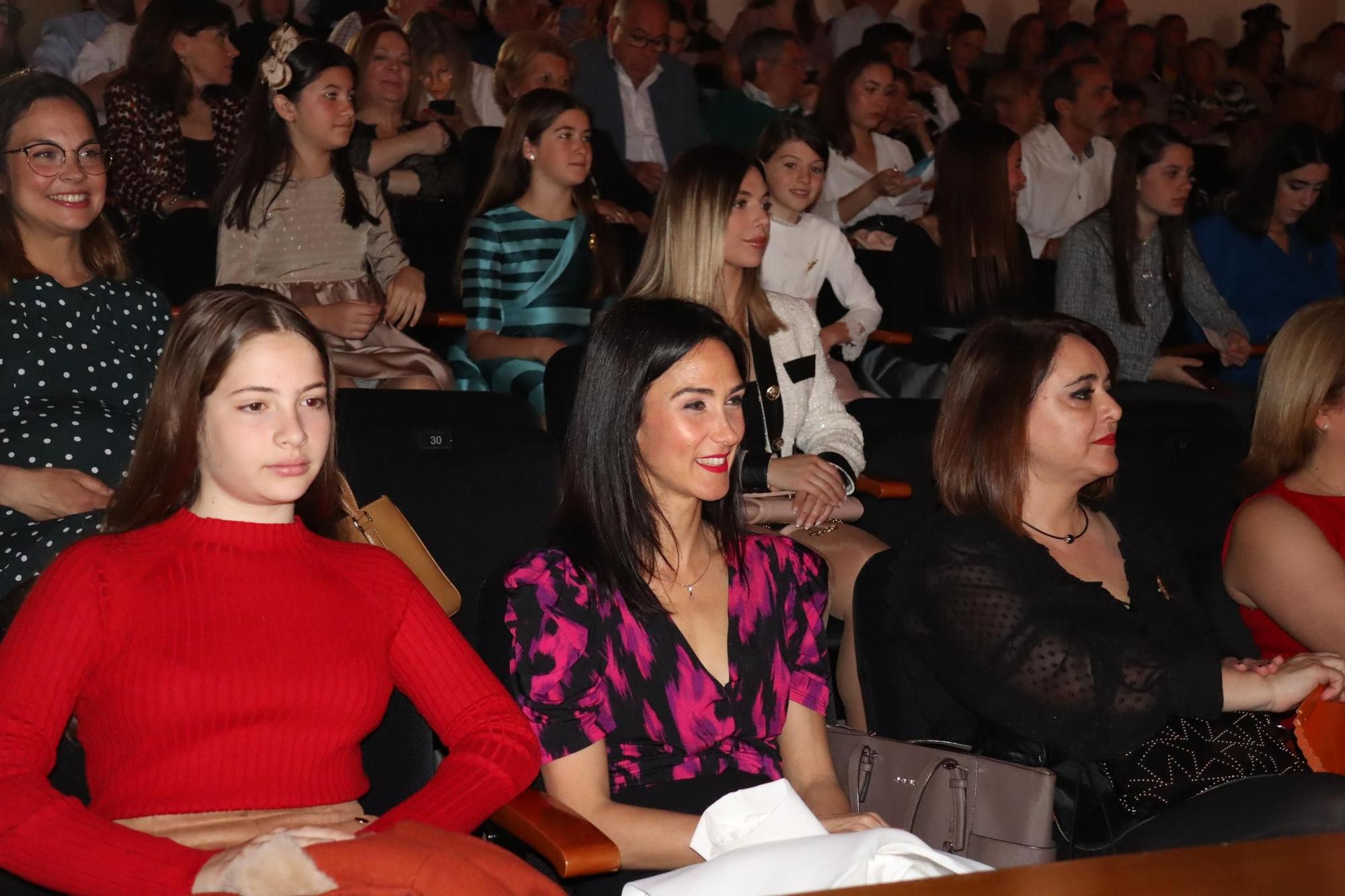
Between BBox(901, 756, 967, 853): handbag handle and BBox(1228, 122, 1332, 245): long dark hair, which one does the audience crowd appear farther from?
BBox(1228, 122, 1332, 245): long dark hair

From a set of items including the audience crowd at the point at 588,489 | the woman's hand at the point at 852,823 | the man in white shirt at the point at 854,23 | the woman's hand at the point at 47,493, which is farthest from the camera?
the man in white shirt at the point at 854,23

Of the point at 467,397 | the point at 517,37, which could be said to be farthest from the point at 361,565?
the point at 517,37

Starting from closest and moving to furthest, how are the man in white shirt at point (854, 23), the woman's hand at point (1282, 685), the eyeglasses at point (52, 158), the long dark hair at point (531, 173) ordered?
1. the woman's hand at point (1282, 685)
2. the eyeglasses at point (52, 158)
3. the long dark hair at point (531, 173)
4. the man in white shirt at point (854, 23)

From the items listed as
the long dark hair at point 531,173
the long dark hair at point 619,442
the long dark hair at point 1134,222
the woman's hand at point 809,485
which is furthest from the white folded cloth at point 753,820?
the long dark hair at point 1134,222

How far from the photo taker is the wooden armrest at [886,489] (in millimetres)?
2898

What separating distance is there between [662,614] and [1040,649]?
58 centimetres

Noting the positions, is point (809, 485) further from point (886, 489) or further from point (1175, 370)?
point (1175, 370)

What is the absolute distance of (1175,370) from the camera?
447 centimetres

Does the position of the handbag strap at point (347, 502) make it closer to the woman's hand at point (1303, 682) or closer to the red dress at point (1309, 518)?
the woman's hand at point (1303, 682)

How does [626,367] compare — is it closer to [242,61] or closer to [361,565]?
[361,565]

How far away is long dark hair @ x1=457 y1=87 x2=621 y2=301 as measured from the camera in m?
4.00

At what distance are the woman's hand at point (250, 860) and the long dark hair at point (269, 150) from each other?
7.73ft

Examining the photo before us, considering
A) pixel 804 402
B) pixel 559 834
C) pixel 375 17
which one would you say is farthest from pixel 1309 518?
pixel 375 17

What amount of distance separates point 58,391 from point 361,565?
2.96ft
